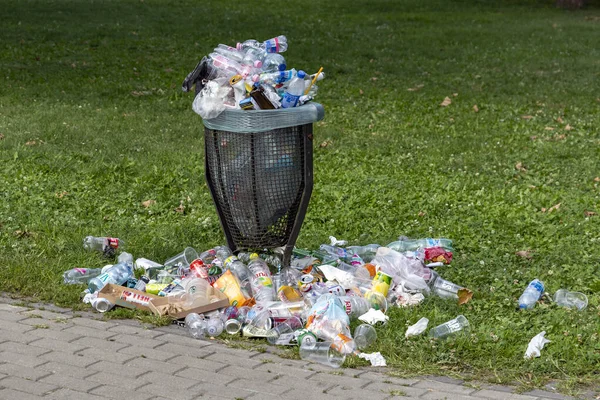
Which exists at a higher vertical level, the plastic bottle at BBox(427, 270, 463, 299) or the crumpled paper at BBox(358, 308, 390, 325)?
the crumpled paper at BBox(358, 308, 390, 325)

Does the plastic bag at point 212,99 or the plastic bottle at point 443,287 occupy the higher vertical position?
the plastic bag at point 212,99

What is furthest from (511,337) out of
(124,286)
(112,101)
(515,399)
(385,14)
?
(385,14)

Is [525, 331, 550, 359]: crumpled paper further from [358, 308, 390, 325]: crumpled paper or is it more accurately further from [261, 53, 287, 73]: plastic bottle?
[261, 53, 287, 73]: plastic bottle

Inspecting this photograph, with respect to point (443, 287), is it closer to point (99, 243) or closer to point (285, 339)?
point (285, 339)

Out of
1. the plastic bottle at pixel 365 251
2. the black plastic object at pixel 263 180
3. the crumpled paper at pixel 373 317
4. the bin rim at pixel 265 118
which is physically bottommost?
the plastic bottle at pixel 365 251

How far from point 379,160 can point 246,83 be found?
389 centimetres

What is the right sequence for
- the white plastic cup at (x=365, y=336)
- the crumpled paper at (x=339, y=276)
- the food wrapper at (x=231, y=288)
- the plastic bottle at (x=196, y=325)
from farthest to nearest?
the crumpled paper at (x=339, y=276), the food wrapper at (x=231, y=288), the plastic bottle at (x=196, y=325), the white plastic cup at (x=365, y=336)

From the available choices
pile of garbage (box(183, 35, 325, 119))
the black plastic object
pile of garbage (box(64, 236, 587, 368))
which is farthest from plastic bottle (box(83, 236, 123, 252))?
pile of garbage (box(183, 35, 325, 119))

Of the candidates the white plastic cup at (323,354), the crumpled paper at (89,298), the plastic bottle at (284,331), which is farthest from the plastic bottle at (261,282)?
the crumpled paper at (89,298)

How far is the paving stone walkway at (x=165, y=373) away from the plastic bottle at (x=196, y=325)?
5cm

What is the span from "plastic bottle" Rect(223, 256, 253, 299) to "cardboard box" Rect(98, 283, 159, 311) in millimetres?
564

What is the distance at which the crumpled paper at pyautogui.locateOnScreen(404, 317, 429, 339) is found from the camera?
5031 mm

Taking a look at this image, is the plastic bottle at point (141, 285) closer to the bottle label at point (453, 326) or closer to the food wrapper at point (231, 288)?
the food wrapper at point (231, 288)

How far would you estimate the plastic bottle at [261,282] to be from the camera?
551 centimetres
